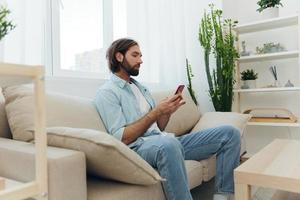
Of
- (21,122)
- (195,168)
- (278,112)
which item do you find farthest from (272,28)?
(21,122)

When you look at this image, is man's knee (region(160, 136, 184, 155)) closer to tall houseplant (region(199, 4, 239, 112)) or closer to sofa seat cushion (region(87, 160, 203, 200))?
sofa seat cushion (region(87, 160, 203, 200))

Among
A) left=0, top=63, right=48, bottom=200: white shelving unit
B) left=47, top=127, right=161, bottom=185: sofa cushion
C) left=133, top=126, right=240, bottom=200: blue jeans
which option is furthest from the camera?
left=133, top=126, right=240, bottom=200: blue jeans

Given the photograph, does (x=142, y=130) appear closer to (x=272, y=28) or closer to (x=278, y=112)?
(x=278, y=112)

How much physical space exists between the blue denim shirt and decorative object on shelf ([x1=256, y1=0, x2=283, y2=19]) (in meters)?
1.88

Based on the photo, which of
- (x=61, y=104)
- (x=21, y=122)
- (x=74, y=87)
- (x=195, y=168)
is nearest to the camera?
(x=21, y=122)

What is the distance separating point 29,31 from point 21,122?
25.4 inches

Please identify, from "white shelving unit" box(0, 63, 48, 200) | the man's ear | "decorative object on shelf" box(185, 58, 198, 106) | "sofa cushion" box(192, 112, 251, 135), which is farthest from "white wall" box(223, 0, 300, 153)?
"white shelving unit" box(0, 63, 48, 200)

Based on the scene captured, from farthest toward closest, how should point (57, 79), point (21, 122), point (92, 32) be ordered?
point (92, 32) → point (57, 79) → point (21, 122)

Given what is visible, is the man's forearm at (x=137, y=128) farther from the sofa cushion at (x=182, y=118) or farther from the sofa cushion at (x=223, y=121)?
the sofa cushion at (x=223, y=121)

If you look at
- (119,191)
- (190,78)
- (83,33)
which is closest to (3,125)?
(119,191)

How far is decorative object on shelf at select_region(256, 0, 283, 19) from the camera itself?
8.98 feet

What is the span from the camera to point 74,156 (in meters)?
0.85

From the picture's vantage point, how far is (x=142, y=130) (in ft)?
4.54

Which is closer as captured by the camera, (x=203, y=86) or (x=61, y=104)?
(x=61, y=104)
